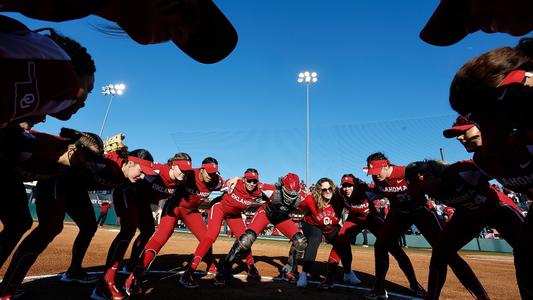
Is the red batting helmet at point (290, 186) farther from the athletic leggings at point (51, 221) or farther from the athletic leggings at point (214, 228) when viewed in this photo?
the athletic leggings at point (51, 221)

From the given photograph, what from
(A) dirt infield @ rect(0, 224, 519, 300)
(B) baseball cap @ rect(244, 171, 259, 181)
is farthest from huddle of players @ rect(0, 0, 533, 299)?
(B) baseball cap @ rect(244, 171, 259, 181)

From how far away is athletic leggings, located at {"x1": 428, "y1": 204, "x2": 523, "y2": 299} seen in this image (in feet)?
12.4

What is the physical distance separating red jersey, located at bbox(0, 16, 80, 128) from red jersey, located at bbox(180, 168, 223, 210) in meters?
4.87

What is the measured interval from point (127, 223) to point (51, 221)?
103 centimetres

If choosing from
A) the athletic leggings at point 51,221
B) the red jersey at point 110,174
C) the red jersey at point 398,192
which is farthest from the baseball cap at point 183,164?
the red jersey at point 398,192

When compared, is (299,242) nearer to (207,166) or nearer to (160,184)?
(207,166)

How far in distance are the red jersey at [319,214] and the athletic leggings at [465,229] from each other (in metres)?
2.43

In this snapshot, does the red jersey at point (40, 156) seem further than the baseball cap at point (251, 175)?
No

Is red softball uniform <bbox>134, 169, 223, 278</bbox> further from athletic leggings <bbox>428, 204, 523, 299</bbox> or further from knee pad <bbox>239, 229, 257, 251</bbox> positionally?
athletic leggings <bbox>428, 204, 523, 299</bbox>

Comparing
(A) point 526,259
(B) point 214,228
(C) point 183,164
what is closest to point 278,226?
(B) point 214,228

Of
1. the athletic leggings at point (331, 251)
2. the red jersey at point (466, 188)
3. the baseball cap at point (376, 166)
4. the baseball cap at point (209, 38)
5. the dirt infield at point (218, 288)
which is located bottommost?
the dirt infield at point (218, 288)

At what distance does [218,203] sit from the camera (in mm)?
6852

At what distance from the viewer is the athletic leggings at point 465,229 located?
3.77 meters

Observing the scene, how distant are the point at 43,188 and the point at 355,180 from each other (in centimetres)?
537
